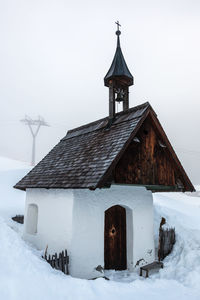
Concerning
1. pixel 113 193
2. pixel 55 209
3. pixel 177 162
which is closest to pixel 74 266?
pixel 55 209

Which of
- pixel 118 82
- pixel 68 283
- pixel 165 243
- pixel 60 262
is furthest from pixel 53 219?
pixel 118 82

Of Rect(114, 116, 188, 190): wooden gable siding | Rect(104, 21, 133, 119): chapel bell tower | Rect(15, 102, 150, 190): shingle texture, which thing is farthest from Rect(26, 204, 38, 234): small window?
Rect(104, 21, 133, 119): chapel bell tower

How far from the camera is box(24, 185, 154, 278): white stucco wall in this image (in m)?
6.97

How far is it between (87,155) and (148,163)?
2.24m

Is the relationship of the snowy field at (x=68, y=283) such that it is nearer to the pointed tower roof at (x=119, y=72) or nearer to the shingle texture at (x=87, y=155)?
the shingle texture at (x=87, y=155)

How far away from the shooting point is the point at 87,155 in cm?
838

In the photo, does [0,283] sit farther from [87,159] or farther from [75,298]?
[87,159]

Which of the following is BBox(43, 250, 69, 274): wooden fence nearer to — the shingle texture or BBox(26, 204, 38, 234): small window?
the shingle texture

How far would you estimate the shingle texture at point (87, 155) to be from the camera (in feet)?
23.1

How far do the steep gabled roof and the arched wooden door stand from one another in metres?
2.07

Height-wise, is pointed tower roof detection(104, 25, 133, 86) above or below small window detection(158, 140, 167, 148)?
above

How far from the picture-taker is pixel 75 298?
15.2ft

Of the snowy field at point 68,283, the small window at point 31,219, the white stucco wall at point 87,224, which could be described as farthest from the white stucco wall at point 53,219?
the snowy field at point 68,283

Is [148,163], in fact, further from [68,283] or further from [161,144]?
[68,283]
